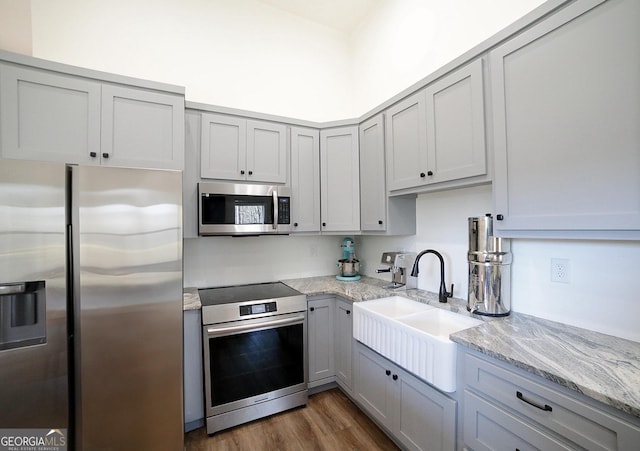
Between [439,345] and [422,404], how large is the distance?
1.41ft

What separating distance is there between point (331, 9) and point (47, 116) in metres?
2.71

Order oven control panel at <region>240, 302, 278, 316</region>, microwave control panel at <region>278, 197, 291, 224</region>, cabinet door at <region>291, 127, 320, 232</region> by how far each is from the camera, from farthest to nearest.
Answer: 1. cabinet door at <region>291, 127, 320, 232</region>
2. microwave control panel at <region>278, 197, 291, 224</region>
3. oven control panel at <region>240, 302, 278, 316</region>

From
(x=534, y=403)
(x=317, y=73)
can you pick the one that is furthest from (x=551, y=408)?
(x=317, y=73)

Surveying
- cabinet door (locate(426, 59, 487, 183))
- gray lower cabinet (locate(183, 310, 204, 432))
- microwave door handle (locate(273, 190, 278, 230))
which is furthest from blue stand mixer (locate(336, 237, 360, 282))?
gray lower cabinet (locate(183, 310, 204, 432))

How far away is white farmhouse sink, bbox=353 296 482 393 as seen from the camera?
1342 millimetres

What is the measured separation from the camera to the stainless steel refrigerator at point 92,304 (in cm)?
128

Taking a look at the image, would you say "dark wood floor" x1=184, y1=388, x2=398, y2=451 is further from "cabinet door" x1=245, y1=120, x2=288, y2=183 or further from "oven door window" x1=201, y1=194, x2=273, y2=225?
"cabinet door" x1=245, y1=120, x2=288, y2=183

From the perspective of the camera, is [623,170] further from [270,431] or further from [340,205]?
[270,431]

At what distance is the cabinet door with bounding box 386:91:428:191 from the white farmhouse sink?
35.8 inches

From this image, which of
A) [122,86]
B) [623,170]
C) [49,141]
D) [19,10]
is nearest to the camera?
[623,170]

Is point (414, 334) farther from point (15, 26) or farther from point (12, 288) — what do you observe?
point (15, 26)

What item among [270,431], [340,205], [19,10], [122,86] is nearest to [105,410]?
[270,431]

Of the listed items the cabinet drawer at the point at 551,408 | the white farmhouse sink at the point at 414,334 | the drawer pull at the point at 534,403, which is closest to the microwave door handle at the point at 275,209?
the white farmhouse sink at the point at 414,334

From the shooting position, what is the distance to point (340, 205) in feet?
8.50
